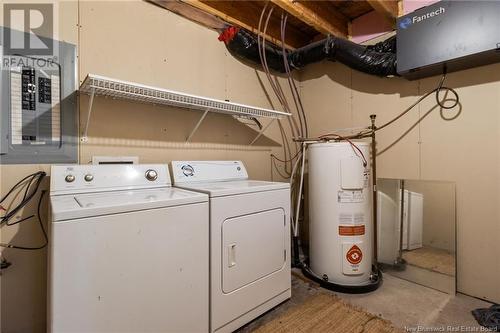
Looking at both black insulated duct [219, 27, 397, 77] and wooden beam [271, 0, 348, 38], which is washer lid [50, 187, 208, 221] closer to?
black insulated duct [219, 27, 397, 77]

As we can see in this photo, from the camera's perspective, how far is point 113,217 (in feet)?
3.53

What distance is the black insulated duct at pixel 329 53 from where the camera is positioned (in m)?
2.10

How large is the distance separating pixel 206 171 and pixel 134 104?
737 mm

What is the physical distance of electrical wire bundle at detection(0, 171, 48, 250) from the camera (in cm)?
137

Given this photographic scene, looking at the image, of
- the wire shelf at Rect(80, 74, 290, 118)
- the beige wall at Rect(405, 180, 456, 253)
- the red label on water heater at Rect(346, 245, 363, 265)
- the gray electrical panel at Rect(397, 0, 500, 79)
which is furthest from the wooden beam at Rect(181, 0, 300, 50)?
the red label on water heater at Rect(346, 245, 363, 265)

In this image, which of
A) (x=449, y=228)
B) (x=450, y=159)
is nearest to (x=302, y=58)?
(x=450, y=159)

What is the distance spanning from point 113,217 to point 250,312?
1.08 metres

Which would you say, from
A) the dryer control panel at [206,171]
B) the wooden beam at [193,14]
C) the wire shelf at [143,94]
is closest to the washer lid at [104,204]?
the dryer control panel at [206,171]

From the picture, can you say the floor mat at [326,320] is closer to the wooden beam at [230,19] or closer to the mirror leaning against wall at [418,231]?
the mirror leaning against wall at [418,231]

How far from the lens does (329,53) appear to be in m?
2.28

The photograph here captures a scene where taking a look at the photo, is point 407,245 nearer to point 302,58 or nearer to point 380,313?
point 380,313

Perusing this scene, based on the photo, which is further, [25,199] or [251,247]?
[251,247]

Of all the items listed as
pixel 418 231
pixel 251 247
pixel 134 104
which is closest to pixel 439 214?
pixel 418 231

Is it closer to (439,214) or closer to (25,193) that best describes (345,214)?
(439,214)
